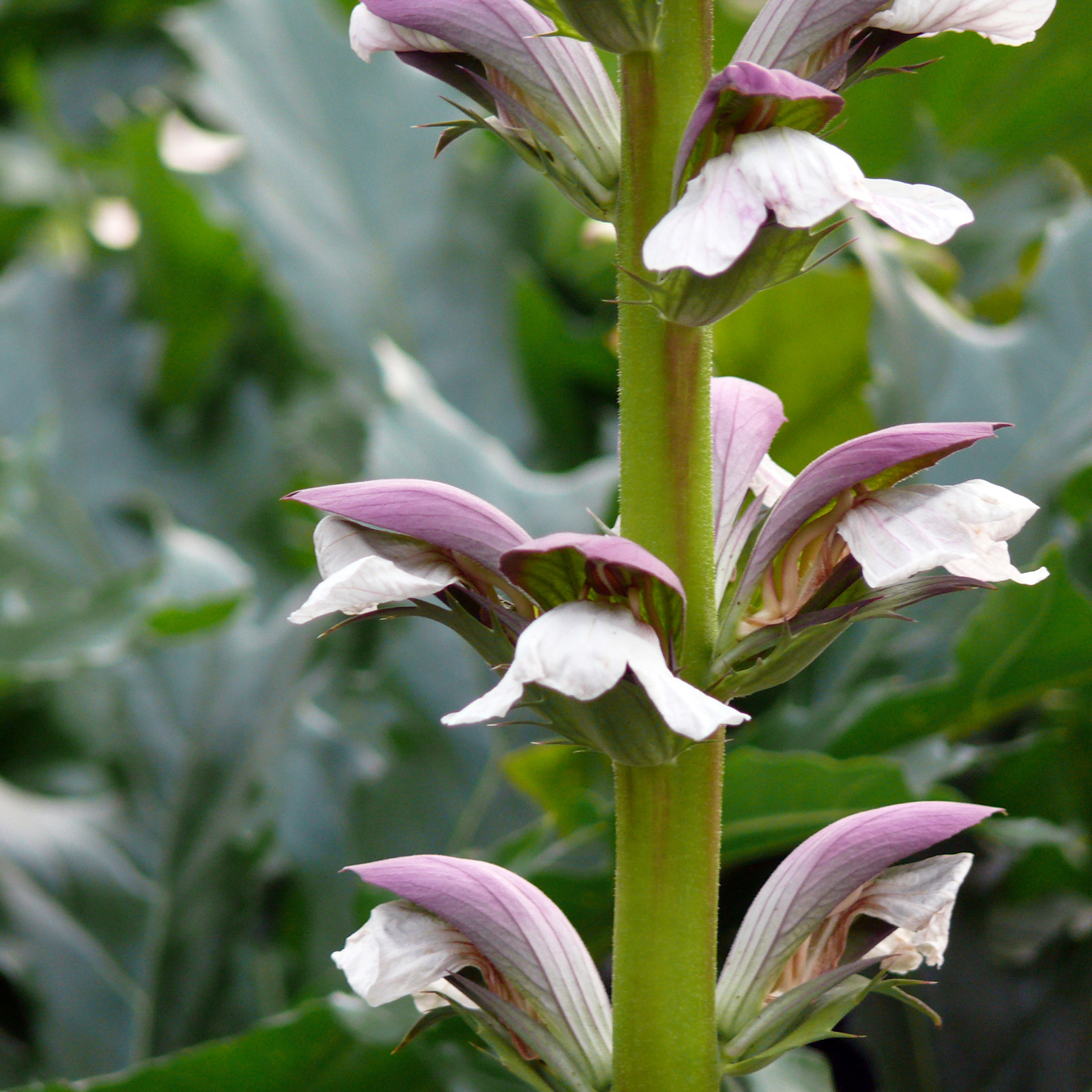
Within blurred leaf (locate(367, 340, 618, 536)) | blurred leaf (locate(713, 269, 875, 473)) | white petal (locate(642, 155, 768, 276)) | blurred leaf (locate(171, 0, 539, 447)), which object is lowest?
white petal (locate(642, 155, 768, 276))

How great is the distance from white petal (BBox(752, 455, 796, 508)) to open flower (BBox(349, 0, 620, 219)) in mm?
135

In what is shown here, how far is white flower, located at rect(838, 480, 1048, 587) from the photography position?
41cm

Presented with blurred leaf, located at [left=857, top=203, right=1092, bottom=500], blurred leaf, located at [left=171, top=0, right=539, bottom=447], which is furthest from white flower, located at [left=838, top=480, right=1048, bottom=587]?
blurred leaf, located at [left=171, top=0, right=539, bottom=447]

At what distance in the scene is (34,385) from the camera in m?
1.42

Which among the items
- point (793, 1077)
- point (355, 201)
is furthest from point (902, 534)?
point (355, 201)

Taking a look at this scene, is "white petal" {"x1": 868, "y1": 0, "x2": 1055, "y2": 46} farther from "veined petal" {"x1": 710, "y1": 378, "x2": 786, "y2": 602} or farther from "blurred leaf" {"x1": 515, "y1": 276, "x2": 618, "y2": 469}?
"blurred leaf" {"x1": 515, "y1": 276, "x2": 618, "y2": 469}

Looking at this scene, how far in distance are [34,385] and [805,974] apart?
118cm

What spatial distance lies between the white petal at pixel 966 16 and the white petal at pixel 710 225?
0.10m

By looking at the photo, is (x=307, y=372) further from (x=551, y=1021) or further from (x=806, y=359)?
(x=551, y=1021)

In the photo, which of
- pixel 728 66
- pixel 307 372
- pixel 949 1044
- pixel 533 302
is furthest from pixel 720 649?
pixel 307 372

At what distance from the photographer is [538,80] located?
0.46 m

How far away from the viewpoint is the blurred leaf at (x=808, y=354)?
1036 millimetres

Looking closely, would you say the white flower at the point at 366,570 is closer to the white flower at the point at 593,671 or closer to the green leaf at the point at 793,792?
the white flower at the point at 593,671

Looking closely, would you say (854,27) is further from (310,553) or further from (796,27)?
(310,553)
